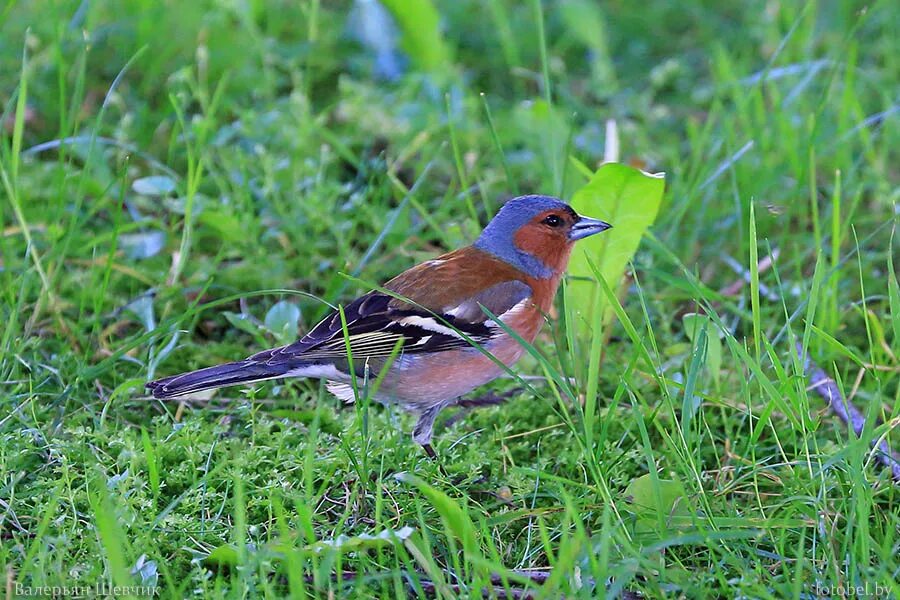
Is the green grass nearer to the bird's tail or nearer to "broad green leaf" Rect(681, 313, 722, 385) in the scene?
"broad green leaf" Rect(681, 313, 722, 385)

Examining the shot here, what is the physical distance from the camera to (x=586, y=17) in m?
6.46

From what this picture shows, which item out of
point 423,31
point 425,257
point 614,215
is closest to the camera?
point 614,215

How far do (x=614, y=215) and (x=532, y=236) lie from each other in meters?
0.38

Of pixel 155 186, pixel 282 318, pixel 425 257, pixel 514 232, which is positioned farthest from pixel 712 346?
pixel 155 186

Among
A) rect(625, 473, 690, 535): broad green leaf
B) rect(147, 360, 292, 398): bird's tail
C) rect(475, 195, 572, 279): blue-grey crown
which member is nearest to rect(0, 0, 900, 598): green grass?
rect(625, 473, 690, 535): broad green leaf

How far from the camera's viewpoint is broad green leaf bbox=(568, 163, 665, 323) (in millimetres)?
3721

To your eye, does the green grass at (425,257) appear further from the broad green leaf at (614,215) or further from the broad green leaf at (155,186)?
the broad green leaf at (614,215)

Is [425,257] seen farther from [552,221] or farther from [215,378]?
[215,378]

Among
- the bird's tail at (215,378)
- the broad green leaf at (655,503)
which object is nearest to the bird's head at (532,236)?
the bird's tail at (215,378)

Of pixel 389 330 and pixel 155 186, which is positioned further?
pixel 155 186

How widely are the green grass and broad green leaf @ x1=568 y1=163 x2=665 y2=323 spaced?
0.13 metres

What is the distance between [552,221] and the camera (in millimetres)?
4016

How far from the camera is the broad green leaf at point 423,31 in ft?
19.6

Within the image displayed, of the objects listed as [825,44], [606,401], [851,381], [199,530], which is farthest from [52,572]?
[825,44]
